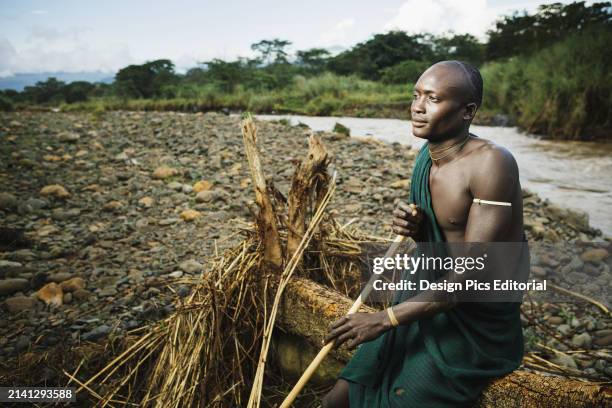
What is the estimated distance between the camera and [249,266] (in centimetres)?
229

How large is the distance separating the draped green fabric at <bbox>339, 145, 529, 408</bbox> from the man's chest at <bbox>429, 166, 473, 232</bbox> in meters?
0.03

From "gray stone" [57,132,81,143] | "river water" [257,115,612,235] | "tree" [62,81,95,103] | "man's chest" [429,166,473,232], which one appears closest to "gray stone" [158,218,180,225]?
"man's chest" [429,166,473,232]

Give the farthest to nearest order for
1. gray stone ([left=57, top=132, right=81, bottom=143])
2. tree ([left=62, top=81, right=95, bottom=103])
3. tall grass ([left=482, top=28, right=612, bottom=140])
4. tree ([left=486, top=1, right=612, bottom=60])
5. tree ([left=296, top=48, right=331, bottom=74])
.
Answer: tree ([left=296, top=48, right=331, bottom=74])
tree ([left=62, top=81, right=95, bottom=103])
tree ([left=486, top=1, right=612, bottom=60])
tall grass ([left=482, top=28, right=612, bottom=140])
gray stone ([left=57, top=132, right=81, bottom=143])

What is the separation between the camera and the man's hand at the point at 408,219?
1.60m

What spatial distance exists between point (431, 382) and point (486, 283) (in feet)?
1.31

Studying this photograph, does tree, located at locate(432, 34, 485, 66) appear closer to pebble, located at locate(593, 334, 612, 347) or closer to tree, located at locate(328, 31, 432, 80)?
tree, located at locate(328, 31, 432, 80)

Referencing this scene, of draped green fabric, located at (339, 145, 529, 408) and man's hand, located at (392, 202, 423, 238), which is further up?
man's hand, located at (392, 202, 423, 238)

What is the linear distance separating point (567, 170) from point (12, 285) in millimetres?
8836

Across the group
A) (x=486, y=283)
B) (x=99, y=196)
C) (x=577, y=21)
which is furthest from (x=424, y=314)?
(x=577, y=21)

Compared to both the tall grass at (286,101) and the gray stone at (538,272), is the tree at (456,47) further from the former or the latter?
the gray stone at (538,272)

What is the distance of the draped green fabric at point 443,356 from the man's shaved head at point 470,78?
0.30 metres

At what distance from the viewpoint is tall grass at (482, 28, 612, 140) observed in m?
10.0

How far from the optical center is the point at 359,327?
150cm

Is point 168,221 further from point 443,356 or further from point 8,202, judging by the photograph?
point 443,356
